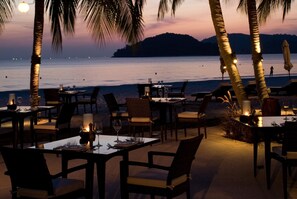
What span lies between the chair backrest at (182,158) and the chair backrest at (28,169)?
1046 mm

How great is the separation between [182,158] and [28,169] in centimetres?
133

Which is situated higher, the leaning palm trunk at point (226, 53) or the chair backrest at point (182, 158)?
the leaning palm trunk at point (226, 53)

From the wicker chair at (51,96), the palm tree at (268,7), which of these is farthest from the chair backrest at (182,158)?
the wicker chair at (51,96)

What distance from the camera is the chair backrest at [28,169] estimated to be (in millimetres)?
4051

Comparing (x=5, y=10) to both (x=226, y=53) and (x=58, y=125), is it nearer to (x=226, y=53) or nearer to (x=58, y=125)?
(x=58, y=125)

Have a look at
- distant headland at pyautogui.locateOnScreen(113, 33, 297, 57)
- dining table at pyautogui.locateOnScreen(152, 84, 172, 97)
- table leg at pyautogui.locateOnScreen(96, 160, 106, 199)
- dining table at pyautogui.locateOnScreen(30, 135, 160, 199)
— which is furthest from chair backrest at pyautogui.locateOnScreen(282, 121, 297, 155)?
distant headland at pyautogui.locateOnScreen(113, 33, 297, 57)

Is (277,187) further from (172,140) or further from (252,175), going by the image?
(172,140)

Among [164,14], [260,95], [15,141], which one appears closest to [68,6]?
[164,14]

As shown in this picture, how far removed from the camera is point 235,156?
7797 millimetres

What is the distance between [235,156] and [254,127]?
6.55 feet

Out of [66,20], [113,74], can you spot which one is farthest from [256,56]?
[113,74]

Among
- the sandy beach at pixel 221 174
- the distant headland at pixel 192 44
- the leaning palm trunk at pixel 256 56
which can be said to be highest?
the distant headland at pixel 192 44

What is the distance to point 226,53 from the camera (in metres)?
9.80

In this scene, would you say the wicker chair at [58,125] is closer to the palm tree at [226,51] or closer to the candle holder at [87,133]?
the candle holder at [87,133]
